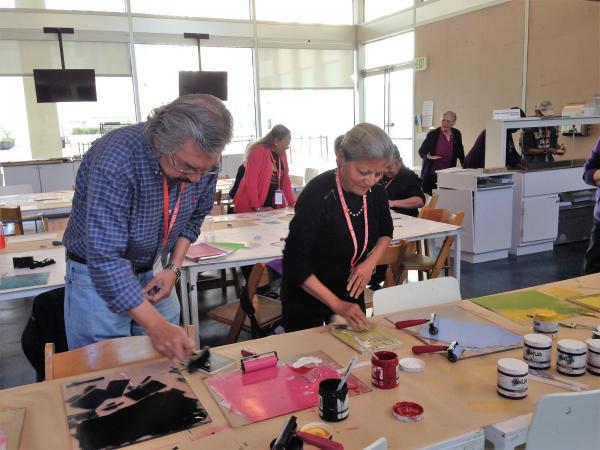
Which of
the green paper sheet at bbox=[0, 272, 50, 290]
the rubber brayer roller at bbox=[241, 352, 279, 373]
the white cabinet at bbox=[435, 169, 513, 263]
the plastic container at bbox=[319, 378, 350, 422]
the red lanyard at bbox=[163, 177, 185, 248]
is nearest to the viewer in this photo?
the plastic container at bbox=[319, 378, 350, 422]

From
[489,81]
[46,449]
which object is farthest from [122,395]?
[489,81]

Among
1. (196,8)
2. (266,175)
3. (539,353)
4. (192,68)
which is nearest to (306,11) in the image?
(196,8)

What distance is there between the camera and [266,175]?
4543 millimetres

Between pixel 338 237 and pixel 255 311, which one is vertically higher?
pixel 338 237

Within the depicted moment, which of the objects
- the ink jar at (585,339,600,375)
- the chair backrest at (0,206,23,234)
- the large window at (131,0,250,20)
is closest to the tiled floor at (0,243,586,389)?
the chair backrest at (0,206,23,234)

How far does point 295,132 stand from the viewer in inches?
407

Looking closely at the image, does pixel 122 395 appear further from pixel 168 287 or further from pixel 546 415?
pixel 546 415

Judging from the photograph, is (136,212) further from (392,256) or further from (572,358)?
(392,256)

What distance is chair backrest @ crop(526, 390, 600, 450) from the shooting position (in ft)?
3.76

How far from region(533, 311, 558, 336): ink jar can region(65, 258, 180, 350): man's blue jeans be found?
Result: 1.35 meters

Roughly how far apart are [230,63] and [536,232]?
6.29 meters

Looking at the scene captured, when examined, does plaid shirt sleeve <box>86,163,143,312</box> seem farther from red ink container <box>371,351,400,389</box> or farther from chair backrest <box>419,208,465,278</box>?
chair backrest <box>419,208,465,278</box>

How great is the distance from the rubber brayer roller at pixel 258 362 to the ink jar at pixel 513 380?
63 cm

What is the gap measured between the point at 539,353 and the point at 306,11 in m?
9.70
